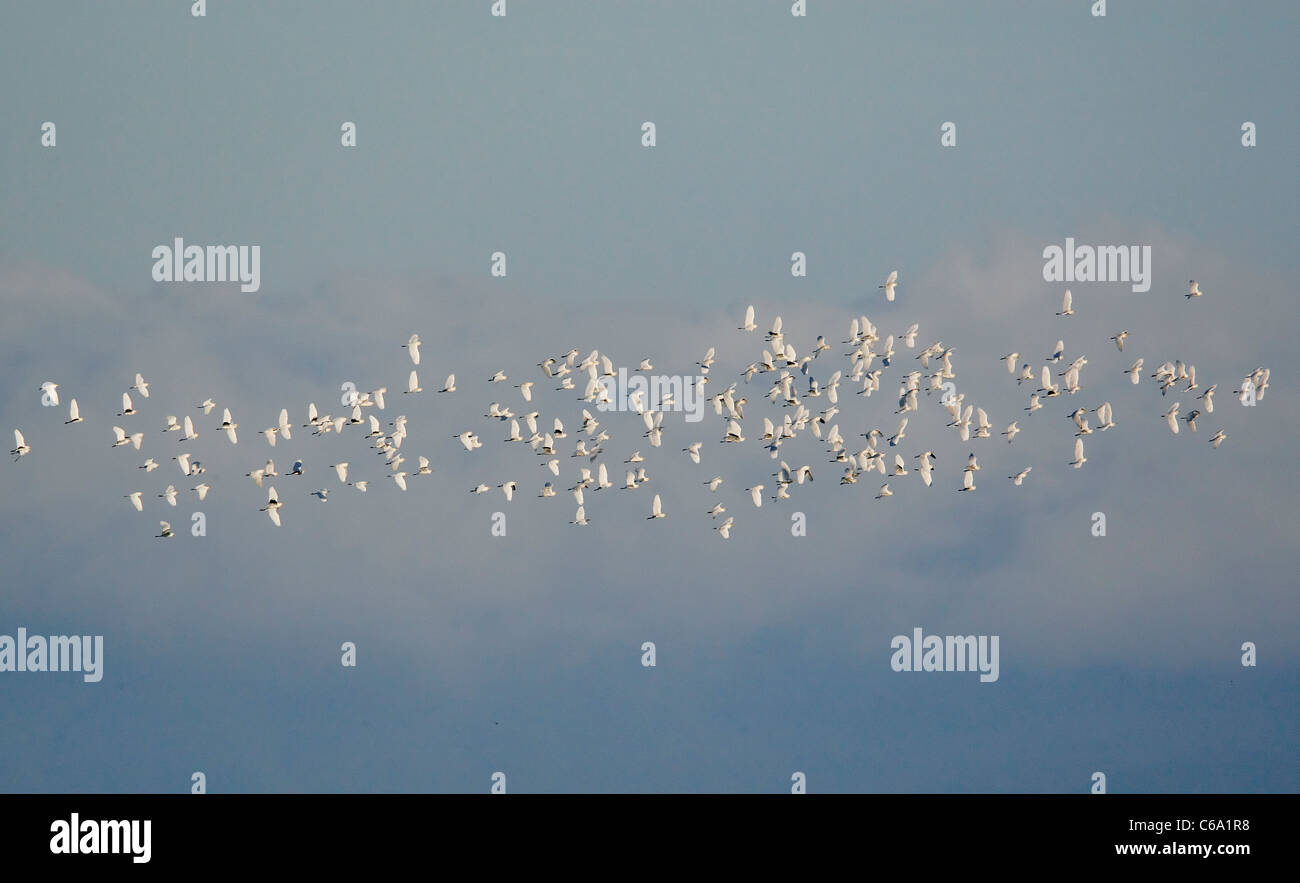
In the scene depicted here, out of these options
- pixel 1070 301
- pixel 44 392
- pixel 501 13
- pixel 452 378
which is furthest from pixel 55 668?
pixel 1070 301

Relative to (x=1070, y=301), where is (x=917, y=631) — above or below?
below

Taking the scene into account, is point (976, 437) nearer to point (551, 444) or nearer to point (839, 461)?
point (839, 461)
